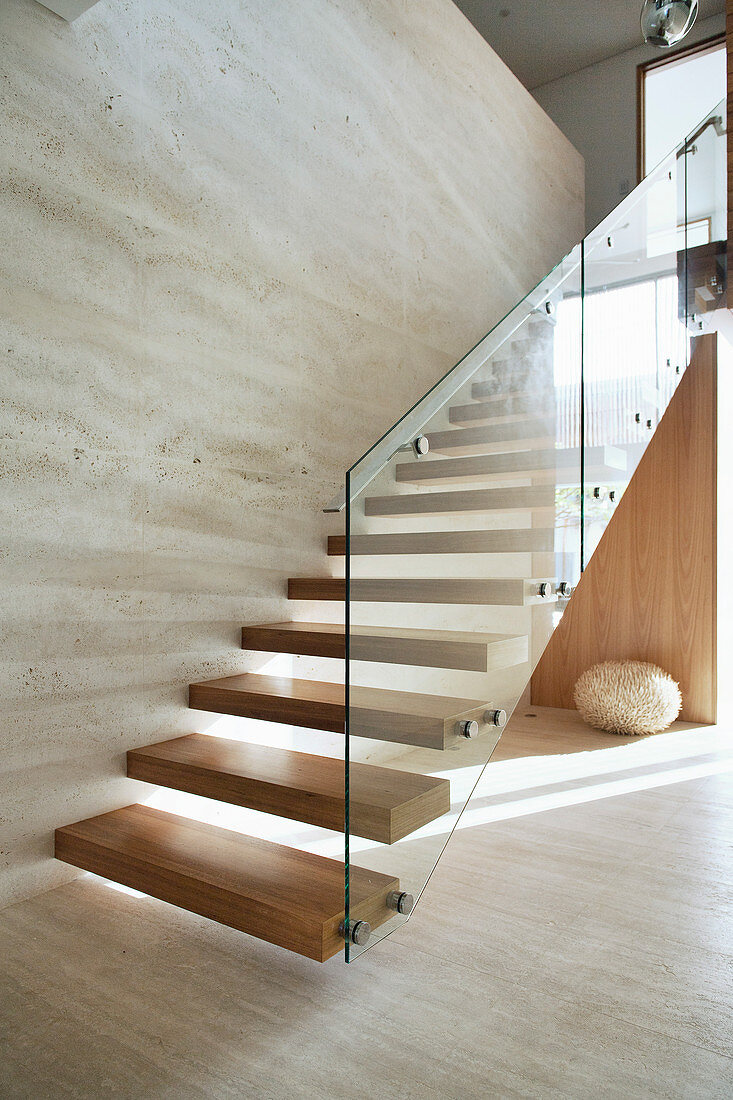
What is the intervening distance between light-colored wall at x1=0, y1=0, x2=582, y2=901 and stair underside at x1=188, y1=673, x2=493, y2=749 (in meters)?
0.17

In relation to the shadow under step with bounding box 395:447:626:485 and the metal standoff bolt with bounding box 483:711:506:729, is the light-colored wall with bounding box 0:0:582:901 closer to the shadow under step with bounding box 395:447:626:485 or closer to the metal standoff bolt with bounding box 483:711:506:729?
the shadow under step with bounding box 395:447:626:485

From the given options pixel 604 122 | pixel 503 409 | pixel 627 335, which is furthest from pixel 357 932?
pixel 604 122

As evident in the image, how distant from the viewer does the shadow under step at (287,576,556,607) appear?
1.86 meters

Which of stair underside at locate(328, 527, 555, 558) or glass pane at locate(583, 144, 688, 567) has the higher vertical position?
glass pane at locate(583, 144, 688, 567)

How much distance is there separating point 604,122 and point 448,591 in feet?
19.3

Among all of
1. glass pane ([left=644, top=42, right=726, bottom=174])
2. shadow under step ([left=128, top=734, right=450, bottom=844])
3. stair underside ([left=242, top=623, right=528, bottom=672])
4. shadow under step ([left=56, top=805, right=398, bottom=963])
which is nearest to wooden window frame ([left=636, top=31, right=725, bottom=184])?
glass pane ([left=644, top=42, right=726, bottom=174])

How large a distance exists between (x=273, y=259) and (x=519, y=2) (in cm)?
429

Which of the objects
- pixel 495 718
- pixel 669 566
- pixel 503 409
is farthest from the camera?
pixel 669 566

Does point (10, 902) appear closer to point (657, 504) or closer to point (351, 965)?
point (351, 965)

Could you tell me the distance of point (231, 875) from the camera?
2.04 metres

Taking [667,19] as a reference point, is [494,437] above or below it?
below

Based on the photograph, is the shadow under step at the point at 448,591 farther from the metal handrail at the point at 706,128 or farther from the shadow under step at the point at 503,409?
the metal handrail at the point at 706,128

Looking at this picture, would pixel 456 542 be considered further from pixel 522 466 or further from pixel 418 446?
pixel 522 466

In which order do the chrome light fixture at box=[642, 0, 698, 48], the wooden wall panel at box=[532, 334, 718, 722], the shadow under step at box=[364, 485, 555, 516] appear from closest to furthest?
the shadow under step at box=[364, 485, 555, 516] < the chrome light fixture at box=[642, 0, 698, 48] < the wooden wall panel at box=[532, 334, 718, 722]
